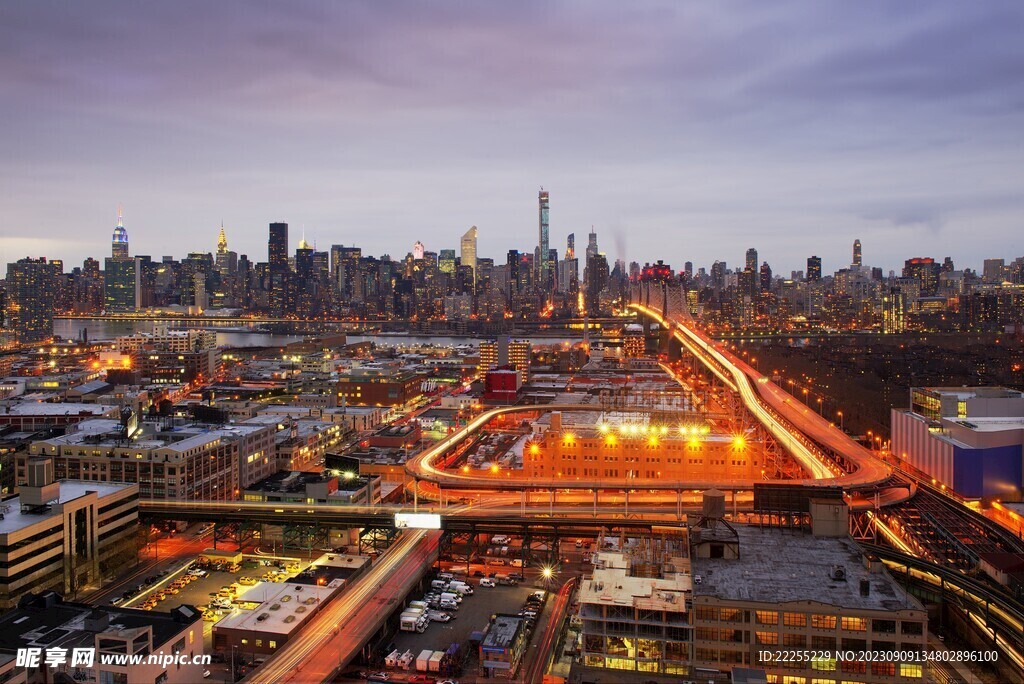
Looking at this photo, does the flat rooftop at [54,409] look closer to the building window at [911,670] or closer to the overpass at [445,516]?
the overpass at [445,516]

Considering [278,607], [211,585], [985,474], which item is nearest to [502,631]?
[278,607]

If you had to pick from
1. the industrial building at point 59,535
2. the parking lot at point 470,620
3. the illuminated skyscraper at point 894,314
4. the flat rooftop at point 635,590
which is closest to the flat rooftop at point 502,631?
the parking lot at point 470,620

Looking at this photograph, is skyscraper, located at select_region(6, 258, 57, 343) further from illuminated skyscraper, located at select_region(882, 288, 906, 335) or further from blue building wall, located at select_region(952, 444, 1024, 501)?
illuminated skyscraper, located at select_region(882, 288, 906, 335)

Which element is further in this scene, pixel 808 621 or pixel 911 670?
pixel 808 621

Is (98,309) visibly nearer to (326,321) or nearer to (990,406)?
(326,321)

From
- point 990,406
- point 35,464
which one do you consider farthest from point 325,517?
point 990,406

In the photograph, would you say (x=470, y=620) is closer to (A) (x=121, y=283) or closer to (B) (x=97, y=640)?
(B) (x=97, y=640)
